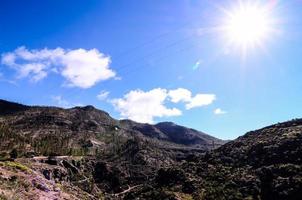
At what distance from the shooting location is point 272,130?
126 metres

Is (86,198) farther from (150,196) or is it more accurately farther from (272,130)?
(272,130)

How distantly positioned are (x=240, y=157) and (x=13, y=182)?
6103 cm

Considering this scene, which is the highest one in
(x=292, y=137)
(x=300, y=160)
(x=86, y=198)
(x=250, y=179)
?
(x=292, y=137)

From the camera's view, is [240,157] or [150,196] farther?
[240,157]

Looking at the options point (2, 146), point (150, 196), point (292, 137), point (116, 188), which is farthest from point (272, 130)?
point (2, 146)

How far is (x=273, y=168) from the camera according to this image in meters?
91.1

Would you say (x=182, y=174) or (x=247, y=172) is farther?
(x=182, y=174)

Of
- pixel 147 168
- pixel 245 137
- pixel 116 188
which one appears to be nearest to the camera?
pixel 245 137

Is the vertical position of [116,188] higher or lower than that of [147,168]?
lower

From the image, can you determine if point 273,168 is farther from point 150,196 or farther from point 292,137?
point 150,196

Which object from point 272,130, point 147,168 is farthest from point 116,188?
A: point 272,130

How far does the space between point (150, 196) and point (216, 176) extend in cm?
1779

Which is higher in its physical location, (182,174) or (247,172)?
(247,172)

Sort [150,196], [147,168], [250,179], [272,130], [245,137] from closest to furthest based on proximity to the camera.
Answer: [250,179] → [150,196] → [272,130] → [245,137] → [147,168]
